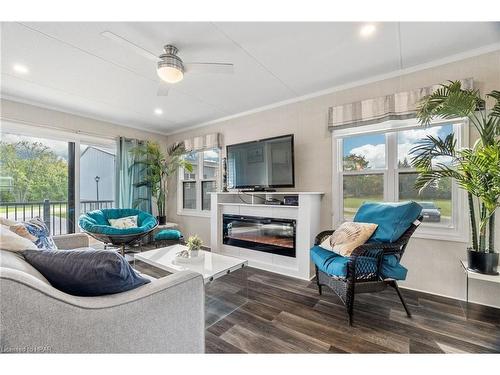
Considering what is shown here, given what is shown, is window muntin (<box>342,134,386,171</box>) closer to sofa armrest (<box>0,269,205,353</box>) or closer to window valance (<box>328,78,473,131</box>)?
window valance (<box>328,78,473,131</box>)

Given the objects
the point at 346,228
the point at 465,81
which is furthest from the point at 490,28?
the point at 346,228

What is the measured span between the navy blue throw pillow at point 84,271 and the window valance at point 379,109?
2.68 m

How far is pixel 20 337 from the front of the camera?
71cm

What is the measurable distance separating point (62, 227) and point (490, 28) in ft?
18.6

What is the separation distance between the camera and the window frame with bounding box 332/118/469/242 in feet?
7.08

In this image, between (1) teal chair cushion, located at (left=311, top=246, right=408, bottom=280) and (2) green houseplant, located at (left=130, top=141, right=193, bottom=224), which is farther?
(2) green houseplant, located at (left=130, top=141, right=193, bottom=224)

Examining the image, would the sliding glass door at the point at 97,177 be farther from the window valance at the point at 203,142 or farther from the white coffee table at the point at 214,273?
the white coffee table at the point at 214,273

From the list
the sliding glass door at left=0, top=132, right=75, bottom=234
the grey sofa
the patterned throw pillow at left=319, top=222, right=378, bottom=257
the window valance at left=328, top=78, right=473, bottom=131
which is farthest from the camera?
the sliding glass door at left=0, top=132, right=75, bottom=234

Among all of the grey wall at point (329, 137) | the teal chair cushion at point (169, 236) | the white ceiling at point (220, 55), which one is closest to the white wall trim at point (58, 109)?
the white ceiling at point (220, 55)

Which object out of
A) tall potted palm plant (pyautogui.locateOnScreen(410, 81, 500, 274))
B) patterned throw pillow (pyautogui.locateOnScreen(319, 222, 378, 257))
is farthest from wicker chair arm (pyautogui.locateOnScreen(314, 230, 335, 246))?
tall potted palm plant (pyautogui.locateOnScreen(410, 81, 500, 274))

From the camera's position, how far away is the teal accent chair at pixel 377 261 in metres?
1.78

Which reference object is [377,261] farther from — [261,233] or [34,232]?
[34,232]

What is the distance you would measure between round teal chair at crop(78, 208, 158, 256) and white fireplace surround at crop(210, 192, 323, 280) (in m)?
1.06
